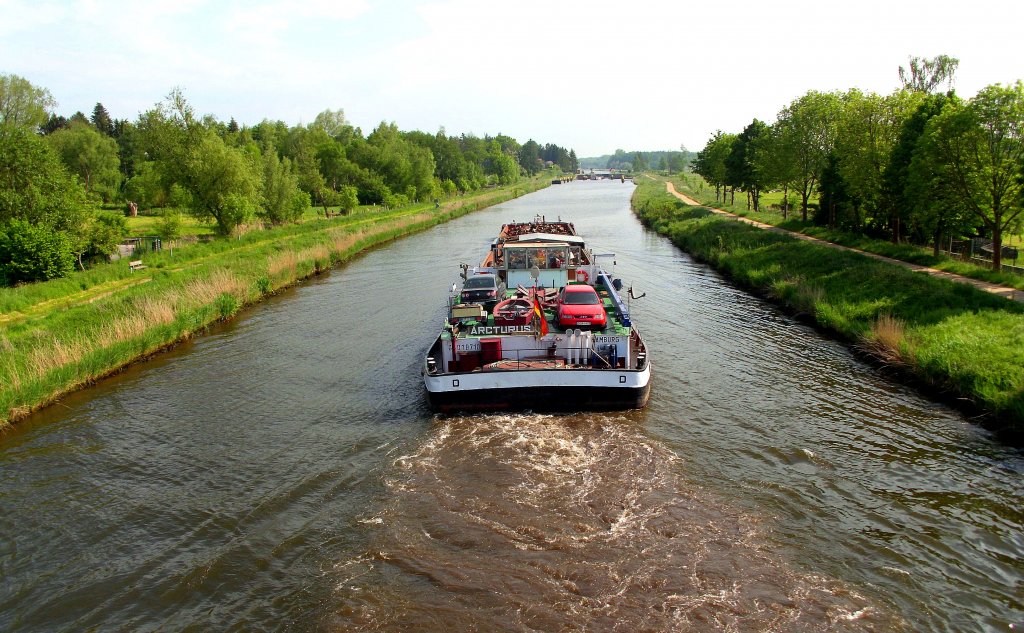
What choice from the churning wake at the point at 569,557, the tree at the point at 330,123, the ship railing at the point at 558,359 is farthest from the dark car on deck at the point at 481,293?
the tree at the point at 330,123

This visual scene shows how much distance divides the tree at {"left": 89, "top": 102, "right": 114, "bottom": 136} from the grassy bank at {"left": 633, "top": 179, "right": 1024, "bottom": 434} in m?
105

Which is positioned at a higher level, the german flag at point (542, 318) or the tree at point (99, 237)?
the tree at point (99, 237)

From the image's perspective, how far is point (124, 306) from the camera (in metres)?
22.2

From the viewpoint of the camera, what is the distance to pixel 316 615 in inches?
348

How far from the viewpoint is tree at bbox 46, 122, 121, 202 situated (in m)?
67.8

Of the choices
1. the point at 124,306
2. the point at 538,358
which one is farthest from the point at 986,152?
the point at 124,306

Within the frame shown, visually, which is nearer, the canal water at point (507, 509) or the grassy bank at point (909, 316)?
the canal water at point (507, 509)

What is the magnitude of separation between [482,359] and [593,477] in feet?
16.4

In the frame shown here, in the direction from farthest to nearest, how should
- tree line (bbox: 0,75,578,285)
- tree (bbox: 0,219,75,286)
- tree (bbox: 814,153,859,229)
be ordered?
tree (bbox: 814,153,859,229) < tree line (bbox: 0,75,578,285) < tree (bbox: 0,219,75,286)

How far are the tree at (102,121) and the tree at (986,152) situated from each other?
113 m

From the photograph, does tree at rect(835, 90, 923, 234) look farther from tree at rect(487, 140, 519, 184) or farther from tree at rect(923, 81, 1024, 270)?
tree at rect(487, 140, 519, 184)

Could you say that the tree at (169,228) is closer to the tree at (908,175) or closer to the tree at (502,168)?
the tree at (908,175)

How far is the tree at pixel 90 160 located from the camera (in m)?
67.8

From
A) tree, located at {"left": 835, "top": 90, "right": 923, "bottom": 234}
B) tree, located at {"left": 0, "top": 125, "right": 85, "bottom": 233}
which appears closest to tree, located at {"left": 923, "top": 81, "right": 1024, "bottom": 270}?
tree, located at {"left": 835, "top": 90, "right": 923, "bottom": 234}
